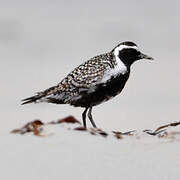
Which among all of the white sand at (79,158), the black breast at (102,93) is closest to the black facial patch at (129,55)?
Result: the black breast at (102,93)

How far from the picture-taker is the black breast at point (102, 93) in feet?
32.7

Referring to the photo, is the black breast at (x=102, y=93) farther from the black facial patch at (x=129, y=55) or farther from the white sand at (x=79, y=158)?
the white sand at (x=79, y=158)

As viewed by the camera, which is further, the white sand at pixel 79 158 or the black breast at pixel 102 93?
the black breast at pixel 102 93

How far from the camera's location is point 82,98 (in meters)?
10.0

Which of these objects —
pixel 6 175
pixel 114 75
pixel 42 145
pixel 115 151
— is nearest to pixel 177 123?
pixel 114 75

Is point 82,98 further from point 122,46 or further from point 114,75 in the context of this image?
point 122,46

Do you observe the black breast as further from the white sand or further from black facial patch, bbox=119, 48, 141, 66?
the white sand

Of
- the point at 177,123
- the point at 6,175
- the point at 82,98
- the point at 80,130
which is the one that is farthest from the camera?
the point at 82,98

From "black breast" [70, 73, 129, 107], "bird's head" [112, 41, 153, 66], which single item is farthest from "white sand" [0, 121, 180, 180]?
"bird's head" [112, 41, 153, 66]

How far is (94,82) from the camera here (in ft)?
32.8

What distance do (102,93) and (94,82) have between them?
0.26 metres

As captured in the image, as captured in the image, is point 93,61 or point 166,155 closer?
point 166,155

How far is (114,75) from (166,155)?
3.56 metres

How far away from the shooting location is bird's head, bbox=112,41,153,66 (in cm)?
1047
